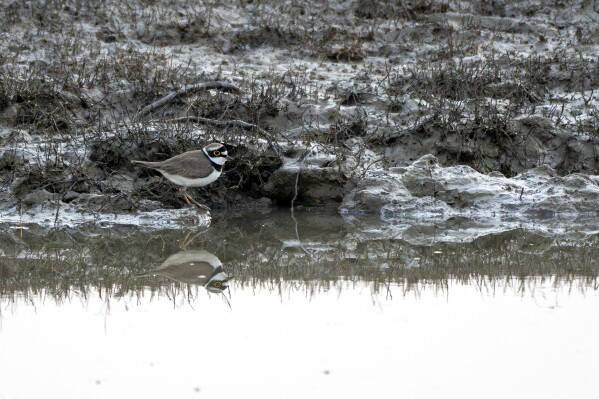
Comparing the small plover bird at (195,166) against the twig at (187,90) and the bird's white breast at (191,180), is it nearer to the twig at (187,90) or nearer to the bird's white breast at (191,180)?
the bird's white breast at (191,180)

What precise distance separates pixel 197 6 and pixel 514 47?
552 cm

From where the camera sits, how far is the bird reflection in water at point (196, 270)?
8072 millimetres

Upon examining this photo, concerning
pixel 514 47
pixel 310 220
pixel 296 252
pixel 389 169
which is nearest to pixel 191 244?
pixel 296 252

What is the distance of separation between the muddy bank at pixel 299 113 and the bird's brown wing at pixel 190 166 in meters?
0.64

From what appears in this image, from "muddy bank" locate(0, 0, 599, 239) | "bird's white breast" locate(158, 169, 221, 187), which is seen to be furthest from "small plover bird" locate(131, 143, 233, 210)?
"muddy bank" locate(0, 0, 599, 239)

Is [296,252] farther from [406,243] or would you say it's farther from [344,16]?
[344,16]

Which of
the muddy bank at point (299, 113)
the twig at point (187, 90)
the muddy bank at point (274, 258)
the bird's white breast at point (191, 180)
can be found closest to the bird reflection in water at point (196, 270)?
the muddy bank at point (274, 258)

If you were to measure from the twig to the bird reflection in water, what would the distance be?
11.6ft

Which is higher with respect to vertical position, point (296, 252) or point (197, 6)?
point (197, 6)

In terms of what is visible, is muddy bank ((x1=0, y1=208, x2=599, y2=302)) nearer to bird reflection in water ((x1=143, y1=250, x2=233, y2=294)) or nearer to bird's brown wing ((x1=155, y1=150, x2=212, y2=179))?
bird reflection in water ((x1=143, y1=250, x2=233, y2=294))

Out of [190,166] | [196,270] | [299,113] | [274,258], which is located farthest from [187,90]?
[196,270]

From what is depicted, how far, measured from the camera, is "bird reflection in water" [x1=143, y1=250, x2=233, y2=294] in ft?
26.5

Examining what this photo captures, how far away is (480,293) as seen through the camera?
7805mm

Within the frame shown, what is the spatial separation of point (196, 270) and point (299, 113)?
190 inches
